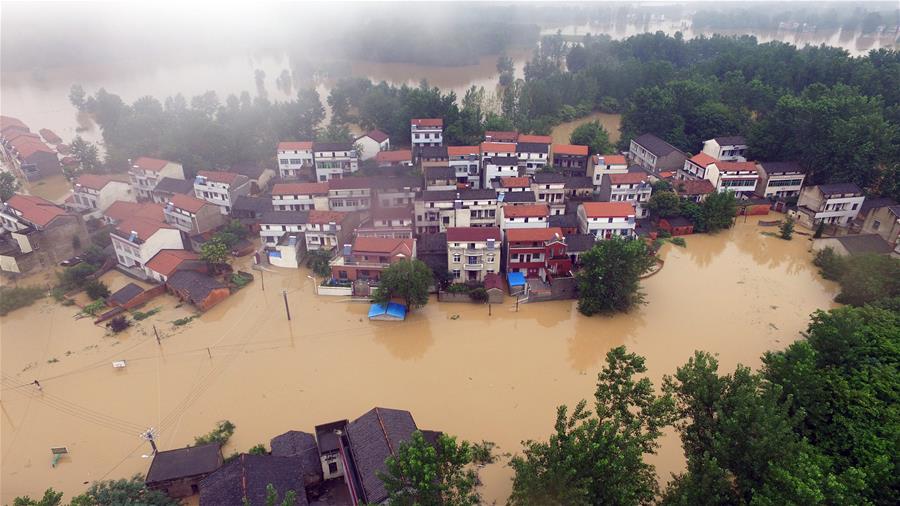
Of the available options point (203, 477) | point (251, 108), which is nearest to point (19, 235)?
point (203, 477)

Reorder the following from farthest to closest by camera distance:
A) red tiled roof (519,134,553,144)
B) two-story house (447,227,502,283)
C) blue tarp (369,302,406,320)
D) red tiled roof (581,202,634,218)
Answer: red tiled roof (519,134,553,144) → red tiled roof (581,202,634,218) → two-story house (447,227,502,283) → blue tarp (369,302,406,320)

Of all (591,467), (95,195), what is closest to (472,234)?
(591,467)

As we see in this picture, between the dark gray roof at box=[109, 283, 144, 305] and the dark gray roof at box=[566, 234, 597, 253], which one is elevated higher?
the dark gray roof at box=[566, 234, 597, 253]

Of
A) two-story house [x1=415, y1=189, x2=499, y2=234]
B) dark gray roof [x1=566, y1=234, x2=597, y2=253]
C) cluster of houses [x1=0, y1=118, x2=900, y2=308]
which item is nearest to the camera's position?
cluster of houses [x1=0, y1=118, x2=900, y2=308]

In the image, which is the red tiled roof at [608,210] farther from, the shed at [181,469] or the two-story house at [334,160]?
the shed at [181,469]

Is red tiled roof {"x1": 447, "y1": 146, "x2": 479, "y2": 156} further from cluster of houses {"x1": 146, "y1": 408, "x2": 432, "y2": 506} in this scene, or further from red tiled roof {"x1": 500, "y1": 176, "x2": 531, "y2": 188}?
cluster of houses {"x1": 146, "y1": 408, "x2": 432, "y2": 506}

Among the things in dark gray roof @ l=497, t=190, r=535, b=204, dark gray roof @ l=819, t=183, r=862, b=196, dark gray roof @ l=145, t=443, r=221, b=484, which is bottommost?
dark gray roof @ l=145, t=443, r=221, b=484

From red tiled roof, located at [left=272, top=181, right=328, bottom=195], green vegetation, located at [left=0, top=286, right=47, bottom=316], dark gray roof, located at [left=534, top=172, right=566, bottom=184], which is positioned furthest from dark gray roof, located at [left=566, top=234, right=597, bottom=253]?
green vegetation, located at [left=0, top=286, right=47, bottom=316]

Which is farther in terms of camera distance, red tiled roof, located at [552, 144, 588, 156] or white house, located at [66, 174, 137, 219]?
red tiled roof, located at [552, 144, 588, 156]
